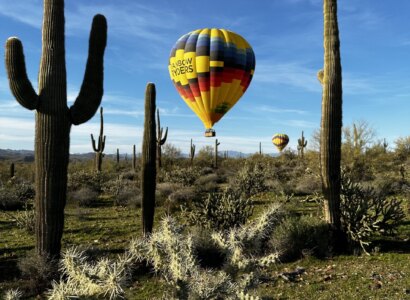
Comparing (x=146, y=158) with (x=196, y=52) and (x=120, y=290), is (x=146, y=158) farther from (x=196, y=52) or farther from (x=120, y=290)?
(x=196, y=52)

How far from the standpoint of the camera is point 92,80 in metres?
8.52

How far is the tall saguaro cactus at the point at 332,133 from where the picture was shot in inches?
352

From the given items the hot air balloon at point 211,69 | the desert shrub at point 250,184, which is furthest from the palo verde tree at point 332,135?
the desert shrub at point 250,184

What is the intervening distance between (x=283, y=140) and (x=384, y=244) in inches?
2208

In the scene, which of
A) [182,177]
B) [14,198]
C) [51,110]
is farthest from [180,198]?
[51,110]

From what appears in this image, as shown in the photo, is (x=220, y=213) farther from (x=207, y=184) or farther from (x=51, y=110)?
(x=207, y=184)

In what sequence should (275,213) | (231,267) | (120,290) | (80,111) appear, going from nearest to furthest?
(120,290)
(231,267)
(275,213)
(80,111)

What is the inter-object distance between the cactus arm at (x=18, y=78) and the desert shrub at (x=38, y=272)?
10.5 ft

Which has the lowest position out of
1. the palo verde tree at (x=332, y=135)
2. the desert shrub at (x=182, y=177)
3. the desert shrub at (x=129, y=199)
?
the desert shrub at (x=129, y=199)

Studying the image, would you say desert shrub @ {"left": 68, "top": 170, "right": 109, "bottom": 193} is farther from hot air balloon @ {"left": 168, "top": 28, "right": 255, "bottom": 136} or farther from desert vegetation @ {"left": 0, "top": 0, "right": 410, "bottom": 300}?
desert vegetation @ {"left": 0, "top": 0, "right": 410, "bottom": 300}

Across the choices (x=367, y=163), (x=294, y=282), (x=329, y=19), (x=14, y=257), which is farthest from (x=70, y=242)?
(x=367, y=163)

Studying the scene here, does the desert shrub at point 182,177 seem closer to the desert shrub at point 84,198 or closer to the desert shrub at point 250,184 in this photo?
the desert shrub at point 250,184

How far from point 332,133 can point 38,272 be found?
7114 mm

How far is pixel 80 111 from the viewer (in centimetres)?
841
